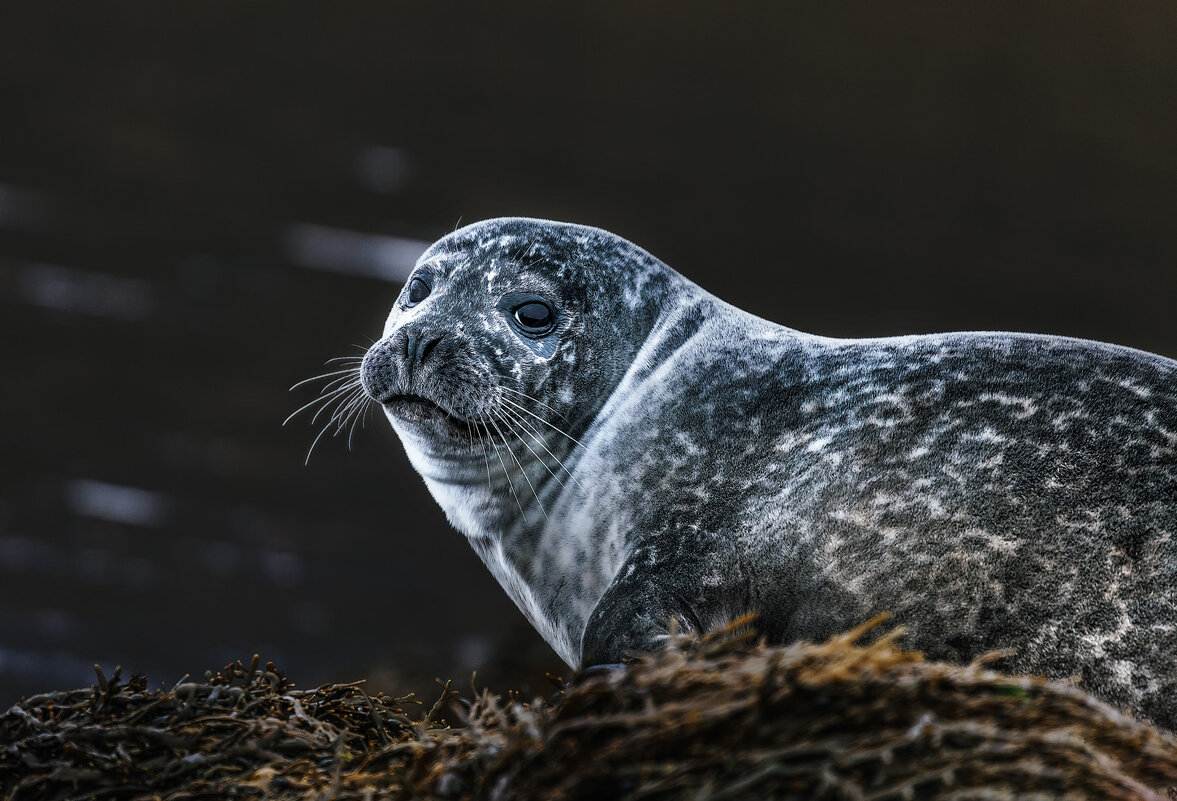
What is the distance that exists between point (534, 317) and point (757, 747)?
1420 millimetres

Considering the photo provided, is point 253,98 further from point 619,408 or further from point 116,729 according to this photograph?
point 116,729

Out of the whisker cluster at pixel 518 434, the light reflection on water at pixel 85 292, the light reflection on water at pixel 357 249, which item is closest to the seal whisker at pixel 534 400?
the whisker cluster at pixel 518 434

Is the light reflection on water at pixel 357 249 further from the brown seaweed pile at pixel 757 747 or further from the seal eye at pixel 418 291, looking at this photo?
the brown seaweed pile at pixel 757 747

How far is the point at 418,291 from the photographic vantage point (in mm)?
2613

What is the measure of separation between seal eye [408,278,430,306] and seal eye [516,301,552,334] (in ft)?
0.96

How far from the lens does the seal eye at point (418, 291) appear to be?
260 centimetres

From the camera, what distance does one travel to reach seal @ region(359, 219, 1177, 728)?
68.7 inches

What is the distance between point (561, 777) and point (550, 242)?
160 centimetres

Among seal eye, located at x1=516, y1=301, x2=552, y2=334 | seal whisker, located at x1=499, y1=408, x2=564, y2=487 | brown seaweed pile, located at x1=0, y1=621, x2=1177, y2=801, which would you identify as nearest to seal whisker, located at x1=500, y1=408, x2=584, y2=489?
seal whisker, located at x1=499, y1=408, x2=564, y2=487

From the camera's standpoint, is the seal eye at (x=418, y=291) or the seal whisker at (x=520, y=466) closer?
the seal whisker at (x=520, y=466)

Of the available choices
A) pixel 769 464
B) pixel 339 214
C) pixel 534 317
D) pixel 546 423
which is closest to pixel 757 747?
pixel 769 464

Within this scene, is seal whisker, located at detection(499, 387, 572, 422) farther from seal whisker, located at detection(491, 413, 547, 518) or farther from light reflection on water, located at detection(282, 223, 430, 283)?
light reflection on water, located at detection(282, 223, 430, 283)

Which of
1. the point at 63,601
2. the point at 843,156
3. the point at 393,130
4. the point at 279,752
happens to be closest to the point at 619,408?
the point at 279,752

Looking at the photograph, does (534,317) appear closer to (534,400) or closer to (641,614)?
(534,400)
